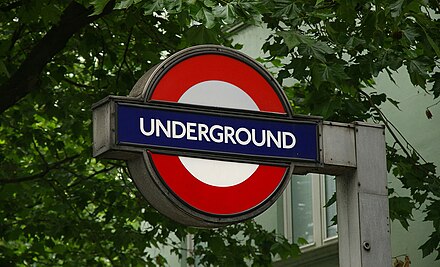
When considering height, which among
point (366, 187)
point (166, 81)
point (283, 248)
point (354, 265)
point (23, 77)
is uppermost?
point (23, 77)

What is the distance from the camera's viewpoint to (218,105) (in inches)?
179

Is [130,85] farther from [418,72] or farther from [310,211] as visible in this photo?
[310,211]

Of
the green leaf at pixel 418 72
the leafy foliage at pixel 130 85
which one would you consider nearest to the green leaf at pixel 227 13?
the leafy foliage at pixel 130 85

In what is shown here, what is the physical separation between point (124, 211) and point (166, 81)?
10058 mm

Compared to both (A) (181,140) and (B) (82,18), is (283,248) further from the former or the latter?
(A) (181,140)

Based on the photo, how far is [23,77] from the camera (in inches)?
466

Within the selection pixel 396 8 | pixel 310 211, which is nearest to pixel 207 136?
pixel 396 8

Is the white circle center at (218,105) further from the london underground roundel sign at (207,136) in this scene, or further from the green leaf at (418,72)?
the green leaf at (418,72)

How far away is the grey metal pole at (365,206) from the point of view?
4.60 metres

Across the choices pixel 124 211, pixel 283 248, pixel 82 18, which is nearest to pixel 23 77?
pixel 82 18

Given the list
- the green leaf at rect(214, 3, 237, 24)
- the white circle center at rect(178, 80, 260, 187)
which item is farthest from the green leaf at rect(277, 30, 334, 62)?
the white circle center at rect(178, 80, 260, 187)

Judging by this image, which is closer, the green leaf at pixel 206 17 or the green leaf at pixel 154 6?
the green leaf at pixel 206 17

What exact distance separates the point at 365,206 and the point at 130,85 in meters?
8.67

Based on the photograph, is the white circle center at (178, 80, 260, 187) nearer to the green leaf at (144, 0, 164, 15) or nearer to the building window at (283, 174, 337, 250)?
the green leaf at (144, 0, 164, 15)
